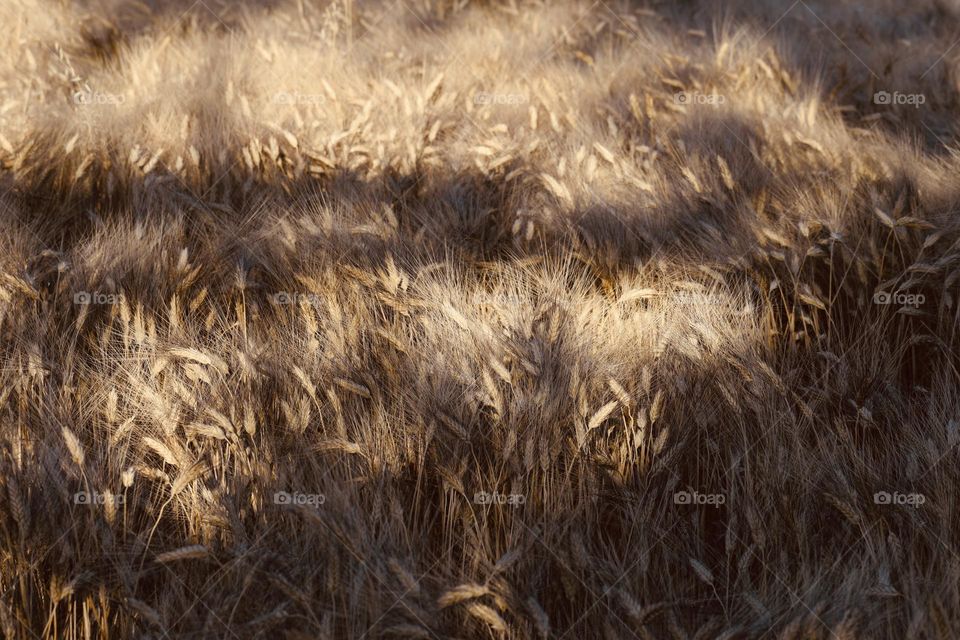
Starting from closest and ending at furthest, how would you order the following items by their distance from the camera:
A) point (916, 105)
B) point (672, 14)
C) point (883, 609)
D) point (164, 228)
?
1. point (883, 609)
2. point (164, 228)
3. point (916, 105)
4. point (672, 14)

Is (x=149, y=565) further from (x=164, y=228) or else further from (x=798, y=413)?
(x=798, y=413)

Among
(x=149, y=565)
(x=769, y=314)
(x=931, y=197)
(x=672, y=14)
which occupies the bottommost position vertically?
(x=149, y=565)

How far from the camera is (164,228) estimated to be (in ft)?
7.74

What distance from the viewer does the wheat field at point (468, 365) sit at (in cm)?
139

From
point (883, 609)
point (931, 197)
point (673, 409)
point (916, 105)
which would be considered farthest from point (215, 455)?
point (916, 105)

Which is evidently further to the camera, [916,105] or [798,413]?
[916,105]

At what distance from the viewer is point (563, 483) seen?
1.54m

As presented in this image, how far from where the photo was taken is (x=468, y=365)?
1.77 m

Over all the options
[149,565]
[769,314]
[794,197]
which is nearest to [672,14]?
[794,197]

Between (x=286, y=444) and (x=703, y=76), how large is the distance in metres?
2.87

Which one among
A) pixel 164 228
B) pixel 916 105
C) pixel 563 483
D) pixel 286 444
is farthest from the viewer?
pixel 916 105

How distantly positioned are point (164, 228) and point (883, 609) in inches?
83.1

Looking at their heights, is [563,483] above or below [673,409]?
below

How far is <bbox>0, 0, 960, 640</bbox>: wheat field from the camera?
4.55 ft
